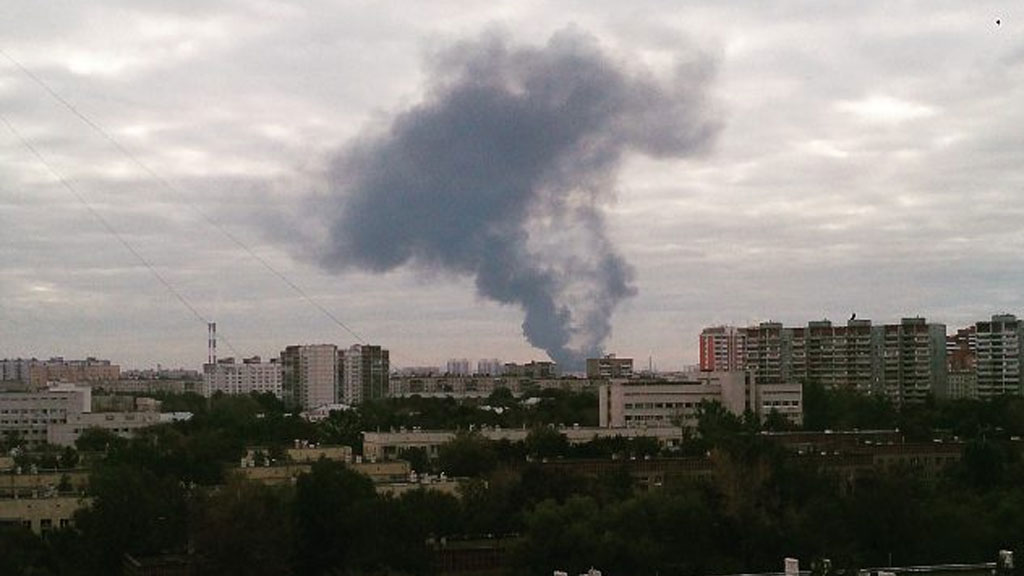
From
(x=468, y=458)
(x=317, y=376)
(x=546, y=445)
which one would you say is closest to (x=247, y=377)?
(x=317, y=376)

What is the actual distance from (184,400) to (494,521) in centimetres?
3744

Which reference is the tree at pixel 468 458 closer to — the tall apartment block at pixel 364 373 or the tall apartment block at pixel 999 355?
the tall apartment block at pixel 999 355

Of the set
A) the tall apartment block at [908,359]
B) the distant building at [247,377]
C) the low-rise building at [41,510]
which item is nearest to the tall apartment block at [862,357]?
the tall apartment block at [908,359]

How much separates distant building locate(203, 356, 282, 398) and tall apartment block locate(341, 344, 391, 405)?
5879 mm

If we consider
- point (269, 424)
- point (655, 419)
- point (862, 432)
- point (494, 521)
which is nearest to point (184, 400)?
point (269, 424)

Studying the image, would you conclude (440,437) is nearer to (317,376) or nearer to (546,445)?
(546,445)

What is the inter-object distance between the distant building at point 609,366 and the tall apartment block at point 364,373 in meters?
14.1

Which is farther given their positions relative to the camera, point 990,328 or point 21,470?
point 990,328

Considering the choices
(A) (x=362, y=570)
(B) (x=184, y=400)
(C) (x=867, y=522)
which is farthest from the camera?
(B) (x=184, y=400)

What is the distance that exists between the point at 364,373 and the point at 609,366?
59.4 feet

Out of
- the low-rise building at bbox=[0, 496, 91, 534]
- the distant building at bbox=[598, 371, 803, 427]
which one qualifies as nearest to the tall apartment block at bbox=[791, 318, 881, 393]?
the distant building at bbox=[598, 371, 803, 427]

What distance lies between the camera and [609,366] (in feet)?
234

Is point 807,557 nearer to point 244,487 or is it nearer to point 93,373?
point 244,487

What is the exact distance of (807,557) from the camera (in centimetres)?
1167
